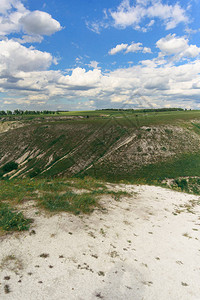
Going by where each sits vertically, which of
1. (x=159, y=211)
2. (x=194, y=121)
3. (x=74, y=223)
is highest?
(x=194, y=121)

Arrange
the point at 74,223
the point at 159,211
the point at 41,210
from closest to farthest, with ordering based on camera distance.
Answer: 1. the point at 74,223
2. the point at 41,210
3. the point at 159,211

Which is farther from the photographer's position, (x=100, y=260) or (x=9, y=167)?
(x=9, y=167)

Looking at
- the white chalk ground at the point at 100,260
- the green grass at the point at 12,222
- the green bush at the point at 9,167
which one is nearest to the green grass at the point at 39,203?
the green grass at the point at 12,222

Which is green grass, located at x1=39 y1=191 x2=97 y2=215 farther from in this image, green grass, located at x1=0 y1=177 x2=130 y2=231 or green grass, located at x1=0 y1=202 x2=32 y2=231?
green grass, located at x1=0 y1=202 x2=32 y2=231

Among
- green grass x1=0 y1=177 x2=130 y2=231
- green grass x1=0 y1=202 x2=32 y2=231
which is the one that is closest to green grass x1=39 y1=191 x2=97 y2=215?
green grass x1=0 y1=177 x2=130 y2=231

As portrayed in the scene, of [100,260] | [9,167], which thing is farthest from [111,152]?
[100,260]

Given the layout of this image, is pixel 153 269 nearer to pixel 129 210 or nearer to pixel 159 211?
pixel 129 210

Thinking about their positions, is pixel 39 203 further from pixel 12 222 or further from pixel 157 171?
pixel 157 171

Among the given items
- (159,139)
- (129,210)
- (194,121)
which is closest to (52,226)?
(129,210)
